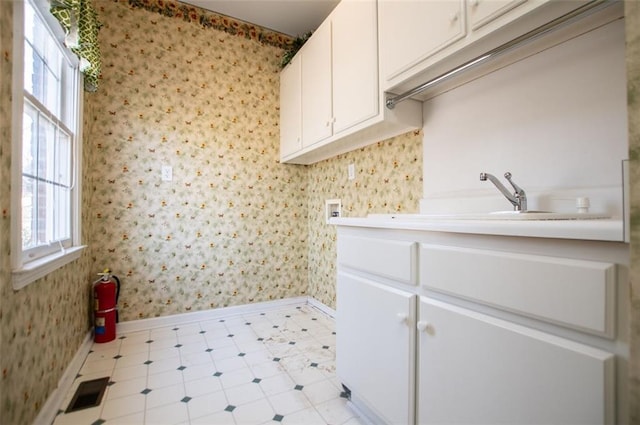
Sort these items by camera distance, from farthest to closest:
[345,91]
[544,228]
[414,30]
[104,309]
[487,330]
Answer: [104,309], [345,91], [414,30], [487,330], [544,228]

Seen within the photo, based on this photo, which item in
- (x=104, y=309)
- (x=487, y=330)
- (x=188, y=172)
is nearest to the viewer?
(x=487, y=330)

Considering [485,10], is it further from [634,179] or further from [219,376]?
[219,376]

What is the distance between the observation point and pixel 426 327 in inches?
40.7

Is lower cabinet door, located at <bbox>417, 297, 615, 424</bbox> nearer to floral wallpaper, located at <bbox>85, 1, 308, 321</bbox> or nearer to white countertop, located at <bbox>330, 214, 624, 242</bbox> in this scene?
white countertop, located at <bbox>330, 214, 624, 242</bbox>

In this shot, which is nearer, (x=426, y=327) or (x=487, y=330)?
(x=487, y=330)

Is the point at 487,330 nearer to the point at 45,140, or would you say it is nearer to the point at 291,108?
the point at 45,140

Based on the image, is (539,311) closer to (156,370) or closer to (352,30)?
(352,30)

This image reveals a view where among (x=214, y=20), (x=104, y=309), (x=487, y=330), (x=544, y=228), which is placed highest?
(x=214, y=20)

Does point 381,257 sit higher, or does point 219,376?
point 381,257

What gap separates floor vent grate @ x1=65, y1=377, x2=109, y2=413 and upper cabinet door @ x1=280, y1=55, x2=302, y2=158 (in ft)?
6.84

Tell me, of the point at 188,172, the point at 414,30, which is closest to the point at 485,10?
the point at 414,30

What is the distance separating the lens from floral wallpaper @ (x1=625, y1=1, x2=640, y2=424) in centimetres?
46

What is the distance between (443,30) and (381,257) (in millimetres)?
971

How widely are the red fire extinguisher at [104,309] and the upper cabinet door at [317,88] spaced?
6.10ft
